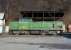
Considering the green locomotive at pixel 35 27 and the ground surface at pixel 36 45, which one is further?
the green locomotive at pixel 35 27

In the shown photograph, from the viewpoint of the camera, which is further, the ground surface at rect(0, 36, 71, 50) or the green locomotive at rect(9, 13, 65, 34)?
the green locomotive at rect(9, 13, 65, 34)

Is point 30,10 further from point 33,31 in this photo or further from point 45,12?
point 33,31

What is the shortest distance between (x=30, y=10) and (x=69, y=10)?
5.26 meters

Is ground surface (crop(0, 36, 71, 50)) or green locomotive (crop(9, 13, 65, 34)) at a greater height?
green locomotive (crop(9, 13, 65, 34))

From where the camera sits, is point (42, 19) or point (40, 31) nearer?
point (40, 31)

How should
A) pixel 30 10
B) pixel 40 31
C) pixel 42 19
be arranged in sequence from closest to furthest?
pixel 40 31 < pixel 42 19 < pixel 30 10

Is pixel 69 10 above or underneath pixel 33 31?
above

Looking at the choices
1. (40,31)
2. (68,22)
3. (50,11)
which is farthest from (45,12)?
(40,31)

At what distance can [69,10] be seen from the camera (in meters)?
33.8

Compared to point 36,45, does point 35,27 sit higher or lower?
higher

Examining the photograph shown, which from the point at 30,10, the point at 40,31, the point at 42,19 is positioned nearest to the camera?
the point at 40,31

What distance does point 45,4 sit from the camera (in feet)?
110

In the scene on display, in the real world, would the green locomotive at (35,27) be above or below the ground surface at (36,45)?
above

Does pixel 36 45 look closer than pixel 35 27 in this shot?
Yes
